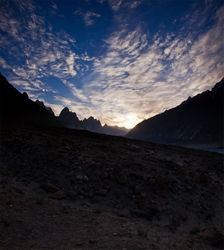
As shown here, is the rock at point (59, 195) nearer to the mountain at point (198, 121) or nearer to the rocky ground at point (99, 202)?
the rocky ground at point (99, 202)

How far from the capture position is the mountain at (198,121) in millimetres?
94125

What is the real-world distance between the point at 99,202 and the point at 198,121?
127500 mm

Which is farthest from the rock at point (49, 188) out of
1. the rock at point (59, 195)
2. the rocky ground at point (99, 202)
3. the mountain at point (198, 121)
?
the mountain at point (198, 121)

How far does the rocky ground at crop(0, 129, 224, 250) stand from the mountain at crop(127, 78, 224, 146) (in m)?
91.6

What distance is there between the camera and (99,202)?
6.21 metres

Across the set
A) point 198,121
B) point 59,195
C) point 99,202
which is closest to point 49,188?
point 59,195

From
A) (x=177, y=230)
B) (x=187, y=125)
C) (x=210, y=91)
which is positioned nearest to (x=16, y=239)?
(x=177, y=230)

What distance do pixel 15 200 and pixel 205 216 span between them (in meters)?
7.90

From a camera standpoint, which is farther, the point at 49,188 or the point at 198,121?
the point at 198,121

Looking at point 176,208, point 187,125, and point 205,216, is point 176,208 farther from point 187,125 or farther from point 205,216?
point 187,125

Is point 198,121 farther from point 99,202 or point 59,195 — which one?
point 59,195

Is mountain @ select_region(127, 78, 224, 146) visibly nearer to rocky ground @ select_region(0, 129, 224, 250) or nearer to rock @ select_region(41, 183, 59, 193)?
rocky ground @ select_region(0, 129, 224, 250)

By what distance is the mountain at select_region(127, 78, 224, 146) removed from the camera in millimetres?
94125

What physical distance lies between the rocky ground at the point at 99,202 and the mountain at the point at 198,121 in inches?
3607
